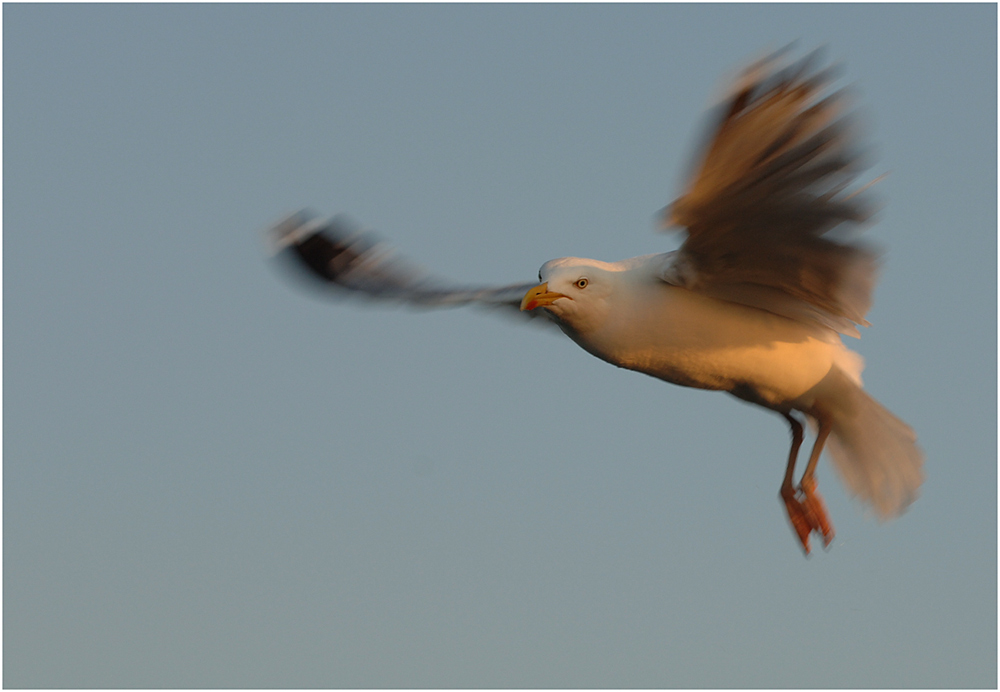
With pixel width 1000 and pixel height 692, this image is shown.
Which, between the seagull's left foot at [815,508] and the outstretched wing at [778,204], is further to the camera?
the seagull's left foot at [815,508]

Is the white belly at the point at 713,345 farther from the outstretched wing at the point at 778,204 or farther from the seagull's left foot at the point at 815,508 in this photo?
the seagull's left foot at the point at 815,508

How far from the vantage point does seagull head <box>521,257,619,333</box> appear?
6.80 metres

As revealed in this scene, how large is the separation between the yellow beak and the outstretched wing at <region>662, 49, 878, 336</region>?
66 cm

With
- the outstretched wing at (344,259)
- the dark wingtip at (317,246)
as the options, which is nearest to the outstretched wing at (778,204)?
the outstretched wing at (344,259)

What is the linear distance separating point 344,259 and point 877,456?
4.35 m

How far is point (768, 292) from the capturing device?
7.17 meters

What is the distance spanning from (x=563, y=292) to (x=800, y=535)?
273cm

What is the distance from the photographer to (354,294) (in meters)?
9.73

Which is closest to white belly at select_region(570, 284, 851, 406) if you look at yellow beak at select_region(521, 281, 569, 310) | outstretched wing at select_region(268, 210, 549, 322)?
yellow beak at select_region(521, 281, 569, 310)

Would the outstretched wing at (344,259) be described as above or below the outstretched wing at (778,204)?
above

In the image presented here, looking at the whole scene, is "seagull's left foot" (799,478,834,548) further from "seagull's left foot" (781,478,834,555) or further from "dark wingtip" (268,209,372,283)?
"dark wingtip" (268,209,372,283)

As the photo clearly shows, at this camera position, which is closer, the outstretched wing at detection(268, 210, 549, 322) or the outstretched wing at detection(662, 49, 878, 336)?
the outstretched wing at detection(662, 49, 878, 336)

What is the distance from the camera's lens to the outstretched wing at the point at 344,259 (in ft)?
31.5

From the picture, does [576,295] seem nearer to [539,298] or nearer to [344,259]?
[539,298]
